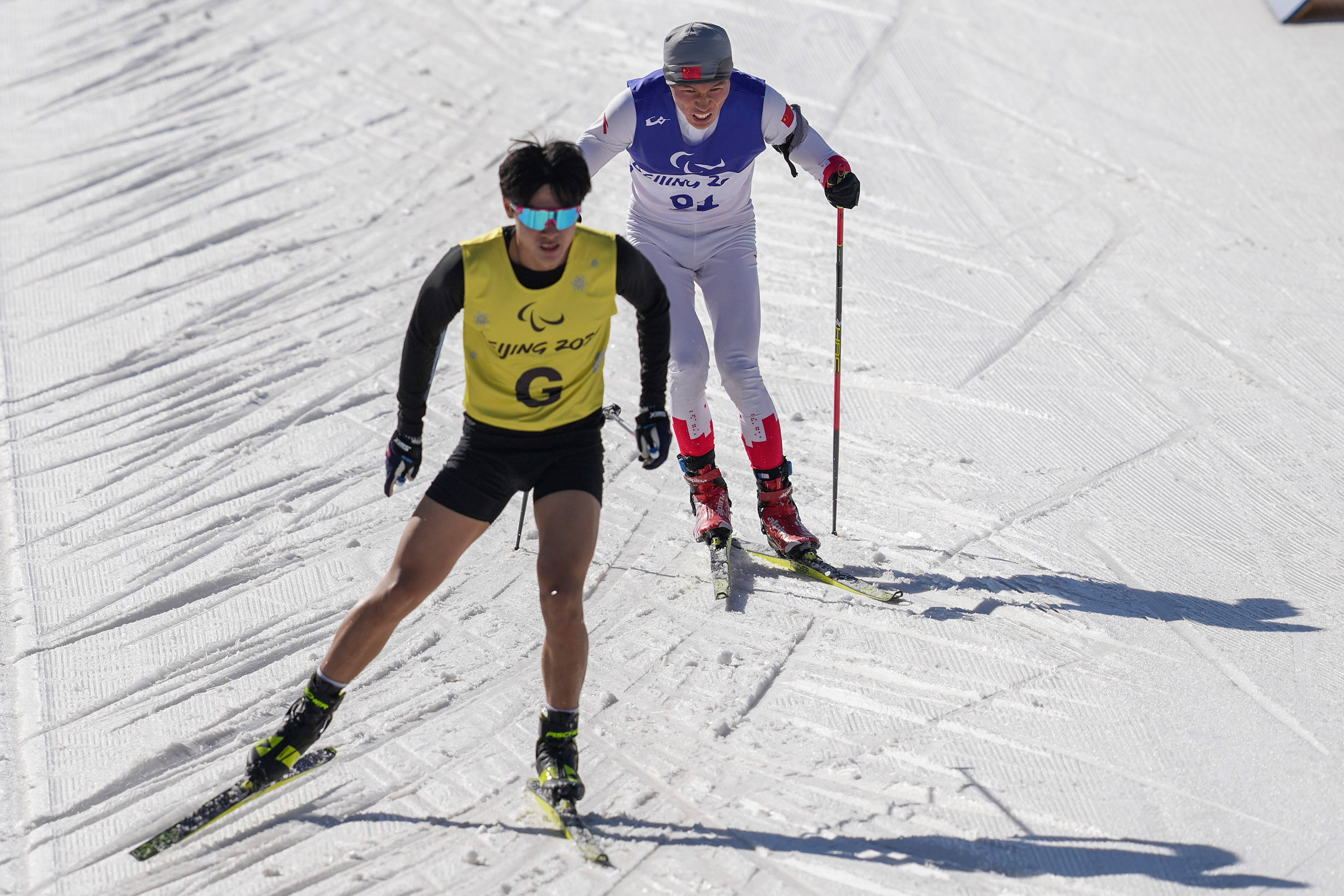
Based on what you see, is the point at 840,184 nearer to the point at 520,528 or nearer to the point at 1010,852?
the point at 520,528

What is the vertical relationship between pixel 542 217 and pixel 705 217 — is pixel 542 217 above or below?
above

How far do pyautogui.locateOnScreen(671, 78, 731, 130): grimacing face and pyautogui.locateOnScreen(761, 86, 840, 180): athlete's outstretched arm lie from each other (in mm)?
249

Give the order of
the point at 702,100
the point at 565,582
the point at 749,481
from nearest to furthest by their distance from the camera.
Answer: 1. the point at 565,582
2. the point at 702,100
3. the point at 749,481

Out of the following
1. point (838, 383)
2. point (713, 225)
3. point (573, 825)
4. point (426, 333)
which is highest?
point (426, 333)

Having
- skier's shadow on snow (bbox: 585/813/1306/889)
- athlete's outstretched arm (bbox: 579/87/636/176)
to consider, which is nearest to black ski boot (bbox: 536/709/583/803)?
skier's shadow on snow (bbox: 585/813/1306/889)

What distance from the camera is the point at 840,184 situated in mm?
5254

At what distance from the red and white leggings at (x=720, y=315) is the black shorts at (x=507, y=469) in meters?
1.45

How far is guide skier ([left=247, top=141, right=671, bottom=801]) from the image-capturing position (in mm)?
3656

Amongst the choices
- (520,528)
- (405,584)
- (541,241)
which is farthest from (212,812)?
(541,241)

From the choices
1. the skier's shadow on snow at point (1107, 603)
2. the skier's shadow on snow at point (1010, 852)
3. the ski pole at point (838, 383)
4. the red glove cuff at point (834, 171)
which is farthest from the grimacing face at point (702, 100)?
the skier's shadow on snow at point (1010, 852)

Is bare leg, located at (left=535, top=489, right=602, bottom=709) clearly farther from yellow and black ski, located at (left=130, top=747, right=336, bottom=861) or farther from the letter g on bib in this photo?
yellow and black ski, located at (left=130, top=747, right=336, bottom=861)

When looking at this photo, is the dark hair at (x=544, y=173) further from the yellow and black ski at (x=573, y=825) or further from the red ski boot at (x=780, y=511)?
the red ski boot at (x=780, y=511)

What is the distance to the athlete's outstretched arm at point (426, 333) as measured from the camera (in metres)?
3.65

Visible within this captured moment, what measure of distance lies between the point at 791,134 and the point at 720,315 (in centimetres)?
83
